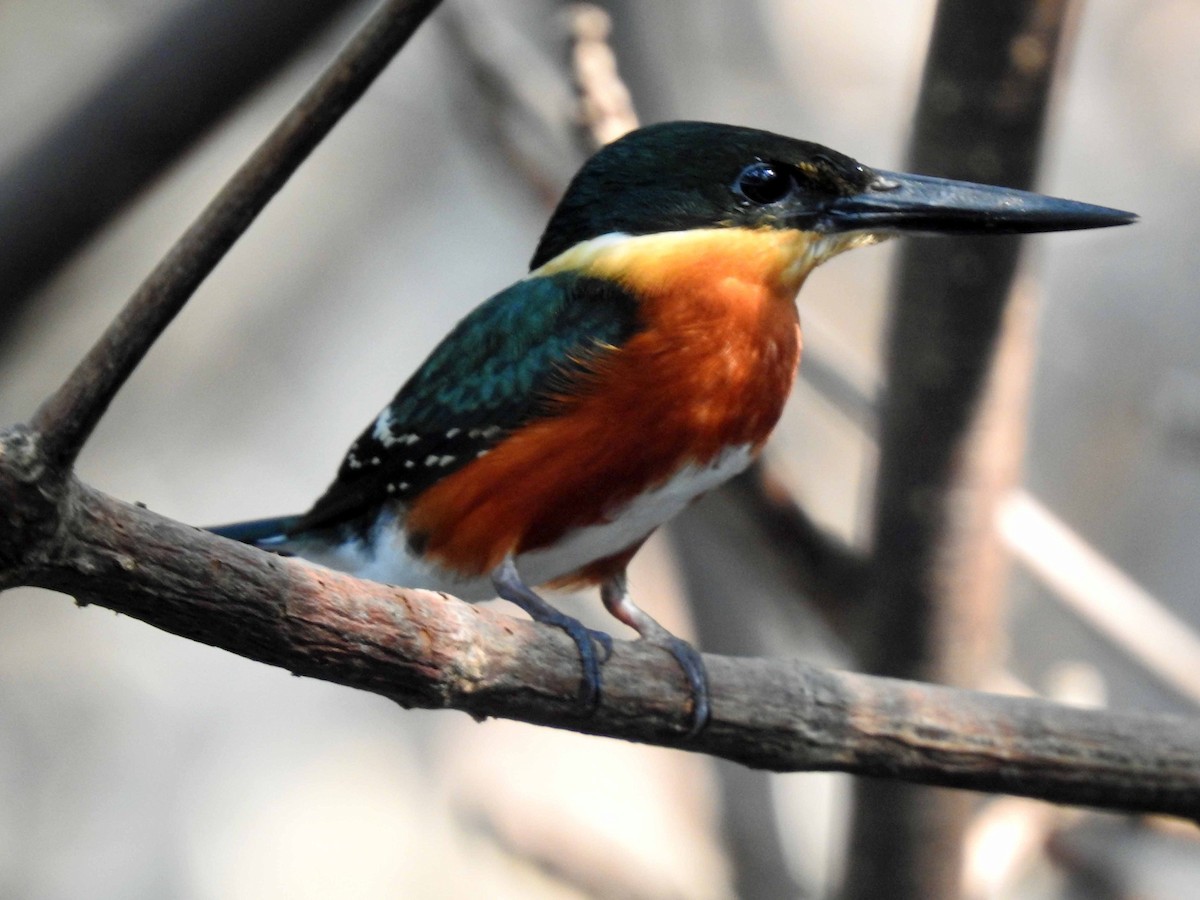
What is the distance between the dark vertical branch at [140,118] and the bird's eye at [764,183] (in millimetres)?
681

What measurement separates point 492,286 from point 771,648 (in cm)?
142

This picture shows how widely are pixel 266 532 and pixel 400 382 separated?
1826 mm

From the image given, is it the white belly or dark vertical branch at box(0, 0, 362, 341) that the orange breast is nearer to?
the white belly

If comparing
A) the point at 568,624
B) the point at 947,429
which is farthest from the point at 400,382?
the point at 568,624

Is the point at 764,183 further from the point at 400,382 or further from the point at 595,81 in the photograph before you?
the point at 400,382

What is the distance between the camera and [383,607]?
1401 mm

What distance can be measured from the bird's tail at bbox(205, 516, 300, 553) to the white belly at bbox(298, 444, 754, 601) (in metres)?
0.12

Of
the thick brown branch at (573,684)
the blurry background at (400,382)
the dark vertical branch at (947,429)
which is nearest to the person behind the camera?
the thick brown branch at (573,684)

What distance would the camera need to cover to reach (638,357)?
1897 mm

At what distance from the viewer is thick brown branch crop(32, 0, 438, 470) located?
42.8 inches

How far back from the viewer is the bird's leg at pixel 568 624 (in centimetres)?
164

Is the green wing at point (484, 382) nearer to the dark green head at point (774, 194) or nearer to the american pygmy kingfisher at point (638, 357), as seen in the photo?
the american pygmy kingfisher at point (638, 357)

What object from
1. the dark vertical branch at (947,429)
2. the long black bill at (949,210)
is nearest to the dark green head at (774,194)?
the long black bill at (949,210)

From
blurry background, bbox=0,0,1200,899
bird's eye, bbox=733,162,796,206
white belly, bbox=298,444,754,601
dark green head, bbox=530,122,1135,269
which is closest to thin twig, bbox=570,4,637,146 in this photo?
blurry background, bbox=0,0,1200,899
